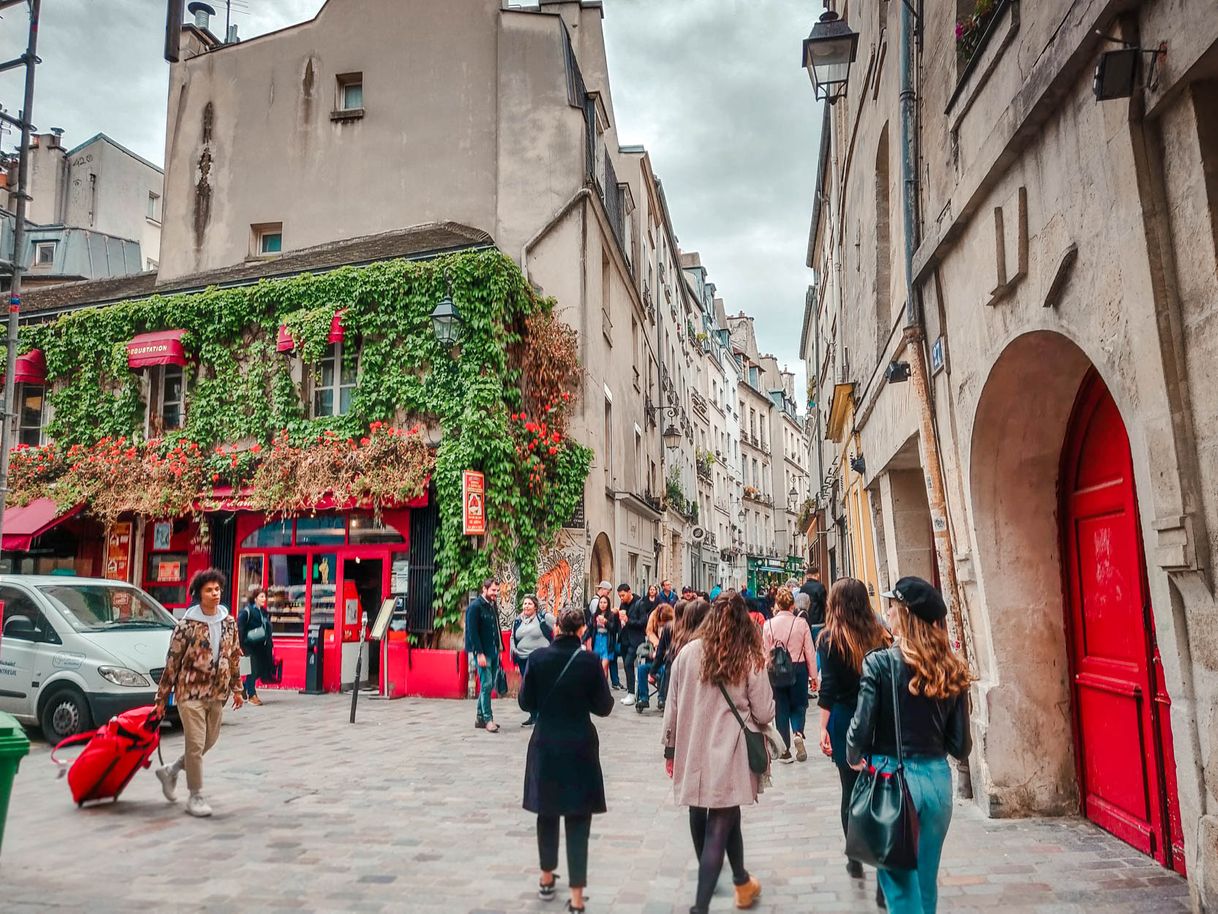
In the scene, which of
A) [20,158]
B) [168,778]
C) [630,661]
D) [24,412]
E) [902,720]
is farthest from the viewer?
[24,412]

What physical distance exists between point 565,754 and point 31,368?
56.2ft

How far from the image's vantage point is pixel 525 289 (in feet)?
52.7

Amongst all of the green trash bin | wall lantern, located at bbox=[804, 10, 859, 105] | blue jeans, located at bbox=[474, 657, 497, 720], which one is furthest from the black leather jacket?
blue jeans, located at bbox=[474, 657, 497, 720]

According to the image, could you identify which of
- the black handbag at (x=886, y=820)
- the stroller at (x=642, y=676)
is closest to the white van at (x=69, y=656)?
the stroller at (x=642, y=676)

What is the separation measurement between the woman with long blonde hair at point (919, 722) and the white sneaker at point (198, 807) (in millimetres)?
5086

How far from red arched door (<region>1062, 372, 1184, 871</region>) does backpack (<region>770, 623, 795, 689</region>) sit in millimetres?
2935

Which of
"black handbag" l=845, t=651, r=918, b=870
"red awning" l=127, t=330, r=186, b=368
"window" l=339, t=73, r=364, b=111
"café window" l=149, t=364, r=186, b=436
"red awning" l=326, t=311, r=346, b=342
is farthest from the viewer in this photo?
"window" l=339, t=73, r=364, b=111

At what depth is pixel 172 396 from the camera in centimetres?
1750

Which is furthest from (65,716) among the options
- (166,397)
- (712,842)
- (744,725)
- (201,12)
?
(201,12)

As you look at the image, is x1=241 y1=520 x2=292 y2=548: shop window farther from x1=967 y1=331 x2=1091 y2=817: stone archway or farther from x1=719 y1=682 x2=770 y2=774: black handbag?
x1=719 y1=682 x2=770 y2=774: black handbag

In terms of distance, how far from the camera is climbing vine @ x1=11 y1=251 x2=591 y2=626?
48.5 feet

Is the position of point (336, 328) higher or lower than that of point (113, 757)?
higher

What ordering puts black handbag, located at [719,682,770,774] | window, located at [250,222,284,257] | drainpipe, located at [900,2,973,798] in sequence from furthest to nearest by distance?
window, located at [250,222,284,257]
drainpipe, located at [900,2,973,798]
black handbag, located at [719,682,770,774]

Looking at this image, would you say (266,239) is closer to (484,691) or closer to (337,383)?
(337,383)
